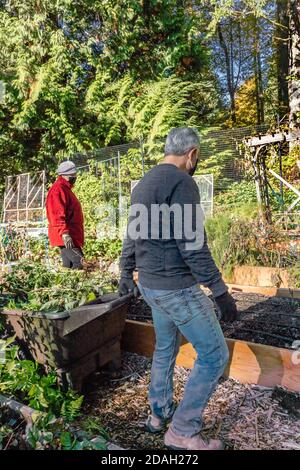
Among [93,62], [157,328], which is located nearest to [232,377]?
[157,328]

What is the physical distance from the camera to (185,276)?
1934mm

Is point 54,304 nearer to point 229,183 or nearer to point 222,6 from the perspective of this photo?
point 229,183

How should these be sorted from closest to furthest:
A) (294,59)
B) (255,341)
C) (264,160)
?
(255,341) < (264,160) < (294,59)

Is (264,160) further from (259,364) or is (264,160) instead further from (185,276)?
(185,276)

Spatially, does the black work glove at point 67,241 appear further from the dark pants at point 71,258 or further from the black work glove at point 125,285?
the black work glove at point 125,285

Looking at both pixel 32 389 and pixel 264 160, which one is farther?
pixel 264 160

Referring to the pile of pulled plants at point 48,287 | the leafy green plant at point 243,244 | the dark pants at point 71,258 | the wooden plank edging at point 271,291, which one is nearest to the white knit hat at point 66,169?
the dark pants at point 71,258

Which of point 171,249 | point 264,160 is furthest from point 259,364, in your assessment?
point 264,160

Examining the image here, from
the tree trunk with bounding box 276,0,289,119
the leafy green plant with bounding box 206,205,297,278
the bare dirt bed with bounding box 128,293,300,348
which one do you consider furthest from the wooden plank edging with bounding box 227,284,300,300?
the tree trunk with bounding box 276,0,289,119

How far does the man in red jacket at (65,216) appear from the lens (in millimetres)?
4109

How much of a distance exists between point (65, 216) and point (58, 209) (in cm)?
11

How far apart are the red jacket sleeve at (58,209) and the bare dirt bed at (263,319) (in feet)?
3.59

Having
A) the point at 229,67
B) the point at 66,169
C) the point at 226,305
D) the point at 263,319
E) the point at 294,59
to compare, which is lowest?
the point at 263,319

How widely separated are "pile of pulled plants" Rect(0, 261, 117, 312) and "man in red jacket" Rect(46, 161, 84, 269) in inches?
25.6
